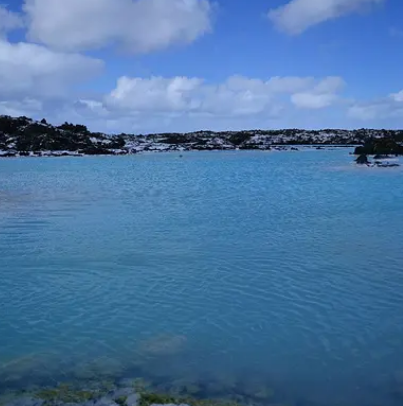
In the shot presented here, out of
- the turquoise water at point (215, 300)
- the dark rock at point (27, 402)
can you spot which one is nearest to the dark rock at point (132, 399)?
the turquoise water at point (215, 300)

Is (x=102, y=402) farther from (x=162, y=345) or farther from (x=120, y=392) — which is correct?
(x=162, y=345)

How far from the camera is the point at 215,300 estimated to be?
34.2ft

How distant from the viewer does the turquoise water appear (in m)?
7.42

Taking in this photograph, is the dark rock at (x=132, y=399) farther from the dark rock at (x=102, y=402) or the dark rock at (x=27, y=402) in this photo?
the dark rock at (x=27, y=402)

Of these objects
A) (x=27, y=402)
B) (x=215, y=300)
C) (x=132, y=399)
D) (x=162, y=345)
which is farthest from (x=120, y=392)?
(x=215, y=300)

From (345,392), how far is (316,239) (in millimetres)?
9720

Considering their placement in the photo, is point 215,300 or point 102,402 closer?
point 102,402

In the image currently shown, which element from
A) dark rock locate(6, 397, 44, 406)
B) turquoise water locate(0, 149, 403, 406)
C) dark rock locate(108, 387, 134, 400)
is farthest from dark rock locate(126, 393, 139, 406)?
dark rock locate(6, 397, 44, 406)

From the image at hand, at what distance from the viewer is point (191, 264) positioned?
43.3ft

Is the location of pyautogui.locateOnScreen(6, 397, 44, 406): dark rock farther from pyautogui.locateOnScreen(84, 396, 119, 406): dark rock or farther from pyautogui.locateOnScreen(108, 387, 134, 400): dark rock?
pyautogui.locateOnScreen(108, 387, 134, 400): dark rock

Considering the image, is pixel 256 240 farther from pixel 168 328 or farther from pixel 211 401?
pixel 211 401

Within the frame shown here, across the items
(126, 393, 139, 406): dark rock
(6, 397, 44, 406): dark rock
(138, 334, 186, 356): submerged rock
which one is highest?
(126, 393, 139, 406): dark rock

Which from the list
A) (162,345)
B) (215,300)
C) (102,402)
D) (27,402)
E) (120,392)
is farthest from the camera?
(215,300)

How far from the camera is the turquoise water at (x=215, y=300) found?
742cm
